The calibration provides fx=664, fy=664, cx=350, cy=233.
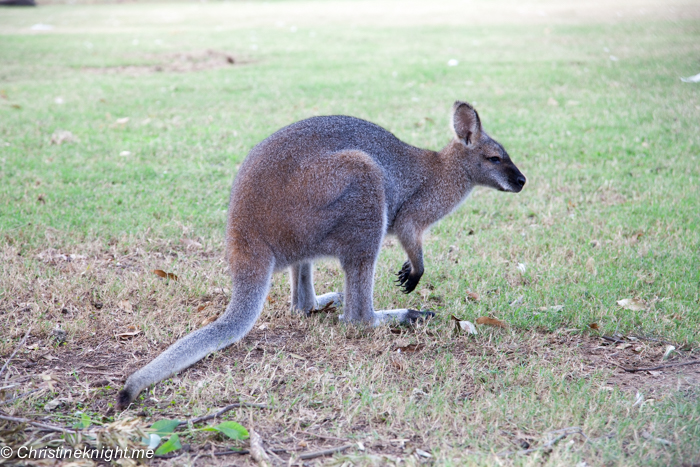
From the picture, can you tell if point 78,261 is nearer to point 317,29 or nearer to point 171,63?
point 171,63

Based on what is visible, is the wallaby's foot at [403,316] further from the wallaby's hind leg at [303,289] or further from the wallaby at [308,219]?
the wallaby's hind leg at [303,289]

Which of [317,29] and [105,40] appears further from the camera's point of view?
[317,29]

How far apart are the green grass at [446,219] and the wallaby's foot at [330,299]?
22 cm

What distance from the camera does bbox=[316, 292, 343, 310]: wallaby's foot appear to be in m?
3.86

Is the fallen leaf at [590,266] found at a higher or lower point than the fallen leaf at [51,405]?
higher

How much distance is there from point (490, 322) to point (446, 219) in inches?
69.1

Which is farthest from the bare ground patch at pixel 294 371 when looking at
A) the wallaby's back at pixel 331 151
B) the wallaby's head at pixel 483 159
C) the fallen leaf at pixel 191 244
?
the wallaby's head at pixel 483 159

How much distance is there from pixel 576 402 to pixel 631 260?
1945mm

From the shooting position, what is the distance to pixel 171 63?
38.1 feet

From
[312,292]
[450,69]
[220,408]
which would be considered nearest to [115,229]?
[312,292]

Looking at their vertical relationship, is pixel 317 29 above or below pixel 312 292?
above

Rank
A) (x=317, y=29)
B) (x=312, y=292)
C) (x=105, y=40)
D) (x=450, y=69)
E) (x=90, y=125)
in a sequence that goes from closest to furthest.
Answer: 1. (x=312, y=292)
2. (x=90, y=125)
3. (x=450, y=69)
4. (x=105, y=40)
5. (x=317, y=29)

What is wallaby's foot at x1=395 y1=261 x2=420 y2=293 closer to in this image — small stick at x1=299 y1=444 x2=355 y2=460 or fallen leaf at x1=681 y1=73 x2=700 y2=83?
small stick at x1=299 y1=444 x2=355 y2=460

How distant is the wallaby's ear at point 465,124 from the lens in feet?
12.8
